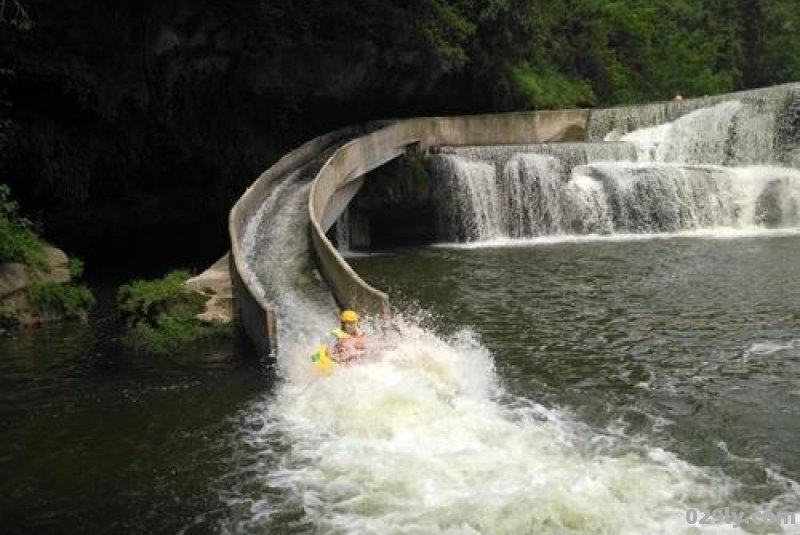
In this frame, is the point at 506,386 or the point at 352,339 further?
the point at 352,339

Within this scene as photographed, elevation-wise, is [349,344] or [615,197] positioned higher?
[615,197]

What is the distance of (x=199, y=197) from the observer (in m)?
26.6

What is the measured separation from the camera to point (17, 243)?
702 inches

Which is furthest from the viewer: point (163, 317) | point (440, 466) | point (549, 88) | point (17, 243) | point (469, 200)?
point (549, 88)

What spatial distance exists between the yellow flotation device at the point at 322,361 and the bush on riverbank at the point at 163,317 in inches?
153

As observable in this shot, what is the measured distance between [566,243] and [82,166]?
1400 cm

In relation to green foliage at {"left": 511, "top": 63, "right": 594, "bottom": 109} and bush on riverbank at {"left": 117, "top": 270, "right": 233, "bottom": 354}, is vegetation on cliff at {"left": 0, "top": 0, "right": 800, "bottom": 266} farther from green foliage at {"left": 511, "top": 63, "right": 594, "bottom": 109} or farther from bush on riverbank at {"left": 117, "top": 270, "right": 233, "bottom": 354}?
bush on riverbank at {"left": 117, "top": 270, "right": 233, "bottom": 354}

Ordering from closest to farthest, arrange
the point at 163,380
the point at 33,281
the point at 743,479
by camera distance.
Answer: the point at 743,479, the point at 163,380, the point at 33,281

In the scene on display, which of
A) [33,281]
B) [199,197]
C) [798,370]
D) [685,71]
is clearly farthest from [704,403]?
[685,71]

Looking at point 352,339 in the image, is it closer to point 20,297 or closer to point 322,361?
point 322,361

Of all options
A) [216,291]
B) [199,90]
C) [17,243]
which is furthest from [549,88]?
[17,243]

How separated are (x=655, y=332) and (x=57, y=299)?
12023mm

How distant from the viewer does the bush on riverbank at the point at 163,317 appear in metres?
14.6

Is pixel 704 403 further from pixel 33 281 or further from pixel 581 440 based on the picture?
pixel 33 281
